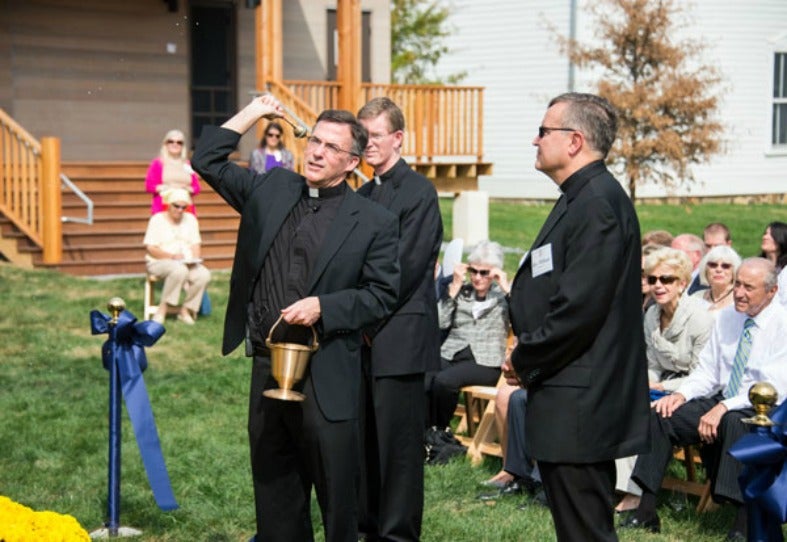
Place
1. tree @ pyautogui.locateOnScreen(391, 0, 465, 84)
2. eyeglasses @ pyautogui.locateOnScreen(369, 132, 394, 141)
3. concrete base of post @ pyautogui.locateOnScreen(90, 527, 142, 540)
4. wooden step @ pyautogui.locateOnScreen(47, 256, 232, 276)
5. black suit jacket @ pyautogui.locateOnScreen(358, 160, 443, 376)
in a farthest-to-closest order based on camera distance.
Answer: tree @ pyautogui.locateOnScreen(391, 0, 465, 84) < wooden step @ pyautogui.locateOnScreen(47, 256, 232, 276) < concrete base of post @ pyautogui.locateOnScreen(90, 527, 142, 540) < eyeglasses @ pyautogui.locateOnScreen(369, 132, 394, 141) < black suit jacket @ pyautogui.locateOnScreen(358, 160, 443, 376)

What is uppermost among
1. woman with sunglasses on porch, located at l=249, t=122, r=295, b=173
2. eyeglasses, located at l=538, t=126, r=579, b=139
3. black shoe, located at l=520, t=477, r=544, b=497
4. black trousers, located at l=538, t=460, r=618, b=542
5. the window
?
the window

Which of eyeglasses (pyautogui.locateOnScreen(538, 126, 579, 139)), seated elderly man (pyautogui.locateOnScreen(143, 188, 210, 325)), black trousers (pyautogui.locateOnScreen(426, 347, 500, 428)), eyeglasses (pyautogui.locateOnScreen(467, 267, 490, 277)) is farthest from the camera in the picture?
seated elderly man (pyautogui.locateOnScreen(143, 188, 210, 325))

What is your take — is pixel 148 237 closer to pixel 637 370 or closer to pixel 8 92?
pixel 8 92

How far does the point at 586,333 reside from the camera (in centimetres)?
433

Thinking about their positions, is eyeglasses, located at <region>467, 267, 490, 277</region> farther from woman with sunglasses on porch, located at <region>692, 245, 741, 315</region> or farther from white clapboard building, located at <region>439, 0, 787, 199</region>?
white clapboard building, located at <region>439, 0, 787, 199</region>

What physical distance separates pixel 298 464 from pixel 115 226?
12489mm

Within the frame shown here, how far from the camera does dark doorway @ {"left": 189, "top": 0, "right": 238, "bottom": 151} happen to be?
2141 cm

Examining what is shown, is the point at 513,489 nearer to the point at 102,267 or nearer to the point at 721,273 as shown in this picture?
the point at 721,273

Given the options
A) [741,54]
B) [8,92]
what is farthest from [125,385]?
[741,54]

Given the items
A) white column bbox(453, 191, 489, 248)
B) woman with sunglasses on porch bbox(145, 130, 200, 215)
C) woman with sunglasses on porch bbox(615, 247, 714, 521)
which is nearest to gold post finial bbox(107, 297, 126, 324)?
woman with sunglasses on porch bbox(615, 247, 714, 521)

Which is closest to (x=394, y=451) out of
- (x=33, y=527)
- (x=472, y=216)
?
(x=33, y=527)

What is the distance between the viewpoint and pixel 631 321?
176 inches

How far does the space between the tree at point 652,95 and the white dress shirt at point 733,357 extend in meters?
15.6

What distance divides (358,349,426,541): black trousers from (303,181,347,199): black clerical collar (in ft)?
3.61
